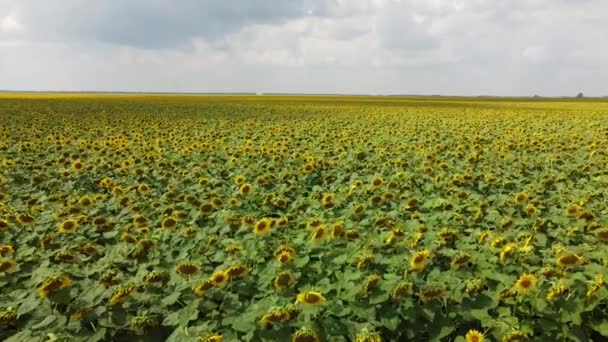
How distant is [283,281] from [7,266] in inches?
97.2

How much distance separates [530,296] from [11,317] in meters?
3.75

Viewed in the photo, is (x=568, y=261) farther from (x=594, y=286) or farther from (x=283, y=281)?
(x=283, y=281)

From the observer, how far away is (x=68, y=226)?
493cm

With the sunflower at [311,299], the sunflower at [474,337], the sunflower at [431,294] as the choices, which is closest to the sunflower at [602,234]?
the sunflower at [431,294]

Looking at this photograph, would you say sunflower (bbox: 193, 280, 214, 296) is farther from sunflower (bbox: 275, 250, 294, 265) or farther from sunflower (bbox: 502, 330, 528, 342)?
sunflower (bbox: 502, 330, 528, 342)

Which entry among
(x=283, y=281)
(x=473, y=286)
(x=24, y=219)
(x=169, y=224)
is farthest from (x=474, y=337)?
(x=24, y=219)

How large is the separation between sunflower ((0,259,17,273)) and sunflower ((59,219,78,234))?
0.86 meters

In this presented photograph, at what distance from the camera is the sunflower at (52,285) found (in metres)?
3.25

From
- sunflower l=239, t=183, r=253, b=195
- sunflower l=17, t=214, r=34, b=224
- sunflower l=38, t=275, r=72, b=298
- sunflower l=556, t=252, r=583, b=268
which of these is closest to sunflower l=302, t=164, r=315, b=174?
sunflower l=239, t=183, r=253, b=195

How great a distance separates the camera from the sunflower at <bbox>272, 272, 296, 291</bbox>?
3.54 metres

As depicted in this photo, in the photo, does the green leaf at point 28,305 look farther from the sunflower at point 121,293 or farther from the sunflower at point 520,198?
the sunflower at point 520,198

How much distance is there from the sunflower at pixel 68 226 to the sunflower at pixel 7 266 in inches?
34.0

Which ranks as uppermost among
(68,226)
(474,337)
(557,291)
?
(557,291)

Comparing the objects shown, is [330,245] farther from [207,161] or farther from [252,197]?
[207,161]
